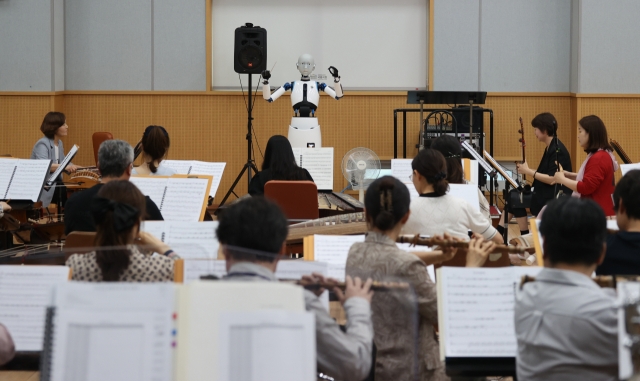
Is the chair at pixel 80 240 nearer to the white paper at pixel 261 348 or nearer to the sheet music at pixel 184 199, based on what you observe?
the sheet music at pixel 184 199

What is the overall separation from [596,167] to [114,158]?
117 inches

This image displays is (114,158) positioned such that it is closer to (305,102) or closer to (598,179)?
(598,179)

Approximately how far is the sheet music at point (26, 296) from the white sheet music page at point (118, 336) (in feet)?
2.40

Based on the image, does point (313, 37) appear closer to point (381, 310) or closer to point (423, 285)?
point (423, 285)

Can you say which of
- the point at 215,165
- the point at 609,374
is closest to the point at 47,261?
the point at 609,374

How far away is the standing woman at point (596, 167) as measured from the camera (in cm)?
504

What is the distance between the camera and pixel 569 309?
184cm

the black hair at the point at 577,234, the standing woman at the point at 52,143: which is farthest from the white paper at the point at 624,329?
the standing woman at the point at 52,143

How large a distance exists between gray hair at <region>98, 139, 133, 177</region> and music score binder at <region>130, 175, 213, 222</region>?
497 millimetres

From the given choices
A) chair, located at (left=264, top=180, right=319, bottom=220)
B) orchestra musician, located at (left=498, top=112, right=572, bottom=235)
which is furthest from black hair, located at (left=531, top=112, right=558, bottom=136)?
chair, located at (left=264, top=180, right=319, bottom=220)

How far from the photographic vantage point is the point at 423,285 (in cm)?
248

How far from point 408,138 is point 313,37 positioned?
1.57 meters

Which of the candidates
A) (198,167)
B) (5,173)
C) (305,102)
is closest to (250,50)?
(305,102)

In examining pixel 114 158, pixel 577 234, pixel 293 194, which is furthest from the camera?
pixel 293 194
